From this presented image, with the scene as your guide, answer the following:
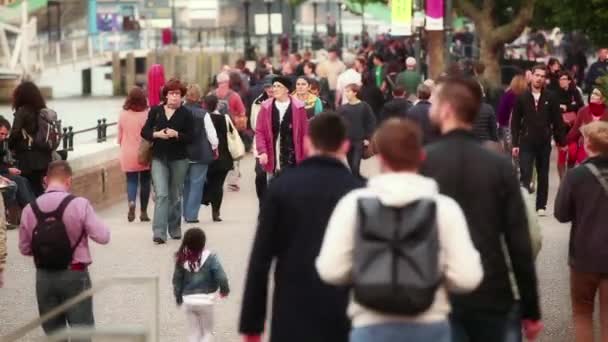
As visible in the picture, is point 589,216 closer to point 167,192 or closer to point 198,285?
point 198,285

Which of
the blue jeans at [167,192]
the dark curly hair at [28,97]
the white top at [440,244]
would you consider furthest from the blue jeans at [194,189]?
the white top at [440,244]

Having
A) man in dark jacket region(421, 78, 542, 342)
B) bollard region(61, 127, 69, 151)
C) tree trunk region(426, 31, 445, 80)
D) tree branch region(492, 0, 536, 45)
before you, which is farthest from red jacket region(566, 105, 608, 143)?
tree trunk region(426, 31, 445, 80)

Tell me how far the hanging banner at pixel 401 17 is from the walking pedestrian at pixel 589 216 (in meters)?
21.4

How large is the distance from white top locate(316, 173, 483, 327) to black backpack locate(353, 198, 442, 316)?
45 millimetres

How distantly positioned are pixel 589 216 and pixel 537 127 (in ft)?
32.1

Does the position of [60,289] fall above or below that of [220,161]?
above

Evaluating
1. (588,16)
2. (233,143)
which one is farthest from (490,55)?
(233,143)

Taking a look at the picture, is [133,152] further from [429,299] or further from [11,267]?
[429,299]

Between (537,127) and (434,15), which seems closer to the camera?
(537,127)

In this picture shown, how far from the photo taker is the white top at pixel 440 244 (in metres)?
6.84

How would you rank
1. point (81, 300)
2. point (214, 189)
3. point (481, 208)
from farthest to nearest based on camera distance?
point (214, 189)
point (81, 300)
point (481, 208)

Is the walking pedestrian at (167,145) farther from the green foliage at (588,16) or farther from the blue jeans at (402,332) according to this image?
the blue jeans at (402,332)

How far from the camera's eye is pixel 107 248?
18.4 meters

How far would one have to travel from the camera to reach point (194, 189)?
19.9 metres
